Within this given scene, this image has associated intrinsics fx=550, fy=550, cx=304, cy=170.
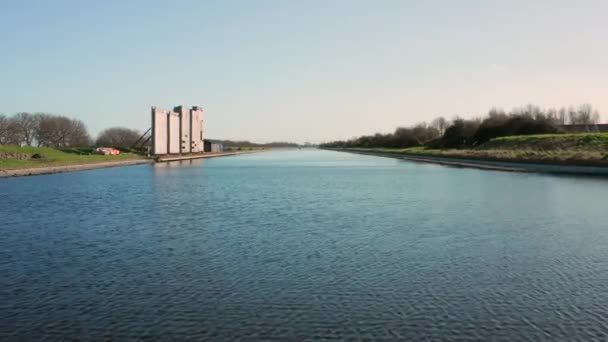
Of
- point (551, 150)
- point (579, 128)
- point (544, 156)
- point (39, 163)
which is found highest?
point (579, 128)

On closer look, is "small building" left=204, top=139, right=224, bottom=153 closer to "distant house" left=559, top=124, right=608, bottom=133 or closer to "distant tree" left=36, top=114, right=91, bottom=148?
"distant tree" left=36, top=114, right=91, bottom=148

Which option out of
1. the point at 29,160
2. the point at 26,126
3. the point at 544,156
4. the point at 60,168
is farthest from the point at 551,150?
the point at 26,126

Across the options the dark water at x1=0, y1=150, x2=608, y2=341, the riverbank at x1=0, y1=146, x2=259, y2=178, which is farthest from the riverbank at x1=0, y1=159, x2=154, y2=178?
the dark water at x1=0, y1=150, x2=608, y2=341

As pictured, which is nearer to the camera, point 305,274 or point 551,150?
point 305,274

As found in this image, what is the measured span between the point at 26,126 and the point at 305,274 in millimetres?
102634

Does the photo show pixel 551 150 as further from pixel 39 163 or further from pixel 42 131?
pixel 42 131

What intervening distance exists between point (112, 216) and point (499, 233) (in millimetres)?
10495

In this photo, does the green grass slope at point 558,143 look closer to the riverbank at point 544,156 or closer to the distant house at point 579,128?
the riverbank at point 544,156

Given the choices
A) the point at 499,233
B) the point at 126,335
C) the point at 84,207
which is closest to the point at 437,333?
the point at 126,335

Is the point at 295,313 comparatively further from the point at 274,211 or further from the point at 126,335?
the point at 274,211

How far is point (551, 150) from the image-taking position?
60281 mm

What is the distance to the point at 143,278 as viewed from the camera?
836 centimetres

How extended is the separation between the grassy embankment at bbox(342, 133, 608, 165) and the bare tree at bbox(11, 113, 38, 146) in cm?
6854

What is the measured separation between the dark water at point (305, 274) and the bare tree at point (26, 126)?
89.0 meters
